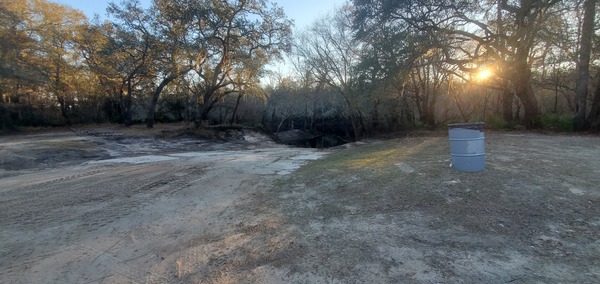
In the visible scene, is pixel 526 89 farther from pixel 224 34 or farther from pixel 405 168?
pixel 224 34

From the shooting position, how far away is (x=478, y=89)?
67.7ft

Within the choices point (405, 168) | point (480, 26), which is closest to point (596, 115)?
point (480, 26)

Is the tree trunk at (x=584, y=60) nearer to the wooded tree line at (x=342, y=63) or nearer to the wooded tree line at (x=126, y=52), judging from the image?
the wooded tree line at (x=342, y=63)

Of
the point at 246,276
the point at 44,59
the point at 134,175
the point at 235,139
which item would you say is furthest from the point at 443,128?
the point at 44,59

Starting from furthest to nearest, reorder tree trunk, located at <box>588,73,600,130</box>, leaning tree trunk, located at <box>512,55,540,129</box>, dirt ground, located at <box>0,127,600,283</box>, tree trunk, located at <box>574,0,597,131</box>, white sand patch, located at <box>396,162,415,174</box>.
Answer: leaning tree trunk, located at <box>512,55,540,129</box> < tree trunk, located at <box>588,73,600,130</box> < tree trunk, located at <box>574,0,597,131</box> < white sand patch, located at <box>396,162,415,174</box> < dirt ground, located at <box>0,127,600,283</box>

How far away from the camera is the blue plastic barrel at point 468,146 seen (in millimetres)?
5383

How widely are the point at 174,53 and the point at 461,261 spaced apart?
20.1m

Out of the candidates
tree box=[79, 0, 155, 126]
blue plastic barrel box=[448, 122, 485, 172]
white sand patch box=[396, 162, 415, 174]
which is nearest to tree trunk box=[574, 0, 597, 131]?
blue plastic barrel box=[448, 122, 485, 172]

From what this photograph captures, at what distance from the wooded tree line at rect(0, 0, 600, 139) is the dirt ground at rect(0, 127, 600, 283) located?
289 inches

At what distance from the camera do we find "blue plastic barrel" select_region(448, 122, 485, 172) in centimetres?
538

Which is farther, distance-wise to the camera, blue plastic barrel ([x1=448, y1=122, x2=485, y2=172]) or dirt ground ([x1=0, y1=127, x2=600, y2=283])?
blue plastic barrel ([x1=448, y1=122, x2=485, y2=172])

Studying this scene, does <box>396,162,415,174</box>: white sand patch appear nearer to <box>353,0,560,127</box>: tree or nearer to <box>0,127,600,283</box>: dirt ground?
<box>0,127,600,283</box>: dirt ground

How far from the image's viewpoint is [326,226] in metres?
3.92

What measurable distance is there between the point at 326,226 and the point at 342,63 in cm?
1928
